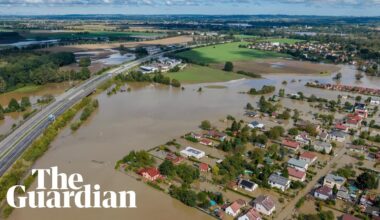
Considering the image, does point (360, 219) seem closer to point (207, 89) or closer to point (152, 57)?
point (207, 89)

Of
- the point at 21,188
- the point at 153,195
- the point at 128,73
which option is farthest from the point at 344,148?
the point at 128,73

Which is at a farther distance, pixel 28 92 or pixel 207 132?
pixel 28 92

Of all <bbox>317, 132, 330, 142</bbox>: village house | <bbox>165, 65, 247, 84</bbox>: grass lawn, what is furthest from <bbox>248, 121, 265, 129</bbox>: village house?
<bbox>165, 65, 247, 84</bbox>: grass lawn

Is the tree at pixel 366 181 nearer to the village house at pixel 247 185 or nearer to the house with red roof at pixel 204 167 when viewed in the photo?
the village house at pixel 247 185

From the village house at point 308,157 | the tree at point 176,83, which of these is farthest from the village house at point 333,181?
the tree at point 176,83

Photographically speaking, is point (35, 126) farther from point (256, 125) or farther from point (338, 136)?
point (338, 136)

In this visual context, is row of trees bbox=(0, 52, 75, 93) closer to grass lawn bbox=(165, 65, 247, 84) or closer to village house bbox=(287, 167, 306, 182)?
grass lawn bbox=(165, 65, 247, 84)

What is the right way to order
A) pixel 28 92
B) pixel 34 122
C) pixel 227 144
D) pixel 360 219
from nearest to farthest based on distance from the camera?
pixel 360 219 < pixel 227 144 < pixel 34 122 < pixel 28 92

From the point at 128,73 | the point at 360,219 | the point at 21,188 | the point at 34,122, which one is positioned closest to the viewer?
the point at 360,219
